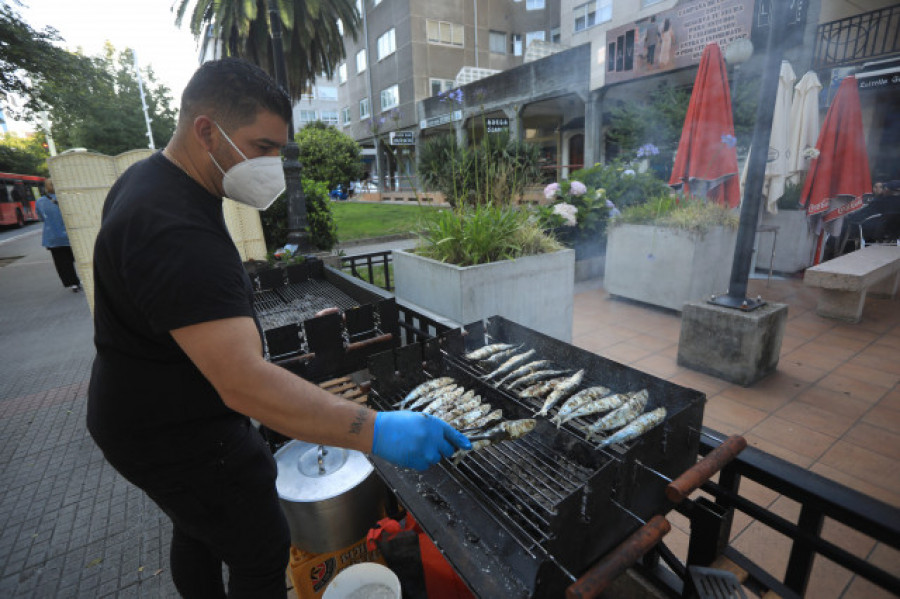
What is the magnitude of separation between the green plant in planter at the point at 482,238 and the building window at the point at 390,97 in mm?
29620

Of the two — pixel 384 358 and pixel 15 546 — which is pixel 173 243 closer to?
pixel 384 358

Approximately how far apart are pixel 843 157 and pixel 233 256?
8200 mm

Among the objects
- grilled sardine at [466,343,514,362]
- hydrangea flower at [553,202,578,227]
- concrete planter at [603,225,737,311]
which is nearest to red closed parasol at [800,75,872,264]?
concrete planter at [603,225,737,311]

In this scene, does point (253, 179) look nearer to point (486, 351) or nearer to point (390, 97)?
point (486, 351)

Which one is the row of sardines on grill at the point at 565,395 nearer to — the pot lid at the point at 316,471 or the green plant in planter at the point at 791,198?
the pot lid at the point at 316,471

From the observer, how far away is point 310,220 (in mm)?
7621

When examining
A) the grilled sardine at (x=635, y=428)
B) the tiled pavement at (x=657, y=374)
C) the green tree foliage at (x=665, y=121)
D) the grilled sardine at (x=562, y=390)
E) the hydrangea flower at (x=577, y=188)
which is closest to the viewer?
the grilled sardine at (x=635, y=428)

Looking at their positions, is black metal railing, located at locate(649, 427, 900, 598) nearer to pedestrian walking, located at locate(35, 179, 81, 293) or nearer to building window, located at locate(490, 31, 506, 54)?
pedestrian walking, located at locate(35, 179, 81, 293)

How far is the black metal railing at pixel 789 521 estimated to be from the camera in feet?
3.86

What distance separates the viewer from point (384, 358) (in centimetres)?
232

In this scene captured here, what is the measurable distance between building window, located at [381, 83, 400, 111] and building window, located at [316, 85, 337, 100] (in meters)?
24.0

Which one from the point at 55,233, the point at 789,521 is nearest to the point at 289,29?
the point at 55,233

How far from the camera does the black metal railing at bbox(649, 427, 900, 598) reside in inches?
46.4

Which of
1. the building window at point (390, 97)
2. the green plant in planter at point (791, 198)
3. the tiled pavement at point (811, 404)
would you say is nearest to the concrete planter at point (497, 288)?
the tiled pavement at point (811, 404)
